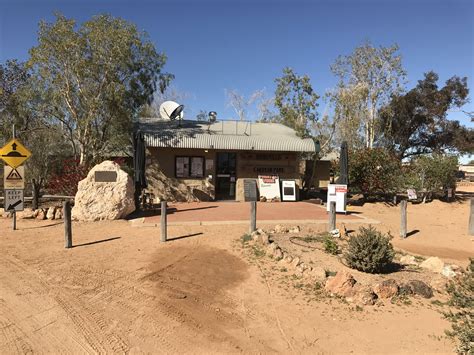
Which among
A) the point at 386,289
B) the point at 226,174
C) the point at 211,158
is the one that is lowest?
the point at 386,289

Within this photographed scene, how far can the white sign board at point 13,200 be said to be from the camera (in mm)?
9500

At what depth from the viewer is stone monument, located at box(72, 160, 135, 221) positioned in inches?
408

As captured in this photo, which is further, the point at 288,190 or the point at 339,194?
the point at 288,190

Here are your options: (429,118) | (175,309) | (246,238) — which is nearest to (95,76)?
(246,238)

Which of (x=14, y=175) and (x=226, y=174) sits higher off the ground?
(x=226, y=174)

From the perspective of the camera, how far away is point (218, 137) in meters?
15.6

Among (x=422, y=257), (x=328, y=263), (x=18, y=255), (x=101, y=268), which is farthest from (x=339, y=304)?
(x=18, y=255)

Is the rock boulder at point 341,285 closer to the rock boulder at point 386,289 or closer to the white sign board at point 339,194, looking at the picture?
the rock boulder at point 386,289

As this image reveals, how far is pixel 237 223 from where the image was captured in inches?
409

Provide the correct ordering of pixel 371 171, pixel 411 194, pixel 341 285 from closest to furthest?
pixel 341 285 < pixel 371 171 < pixel 411 194

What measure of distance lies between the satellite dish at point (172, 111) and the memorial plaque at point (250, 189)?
4978 mm

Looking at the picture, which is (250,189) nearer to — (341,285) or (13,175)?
(13,175)

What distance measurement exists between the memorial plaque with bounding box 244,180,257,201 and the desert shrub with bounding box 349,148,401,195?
15.5 feet

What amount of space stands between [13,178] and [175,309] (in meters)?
7.66
